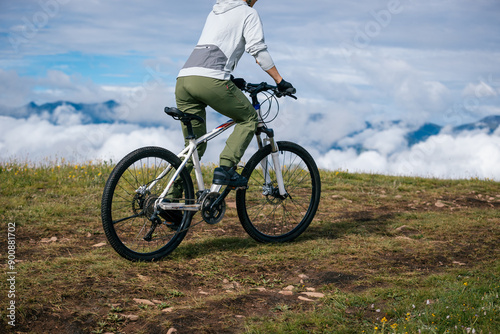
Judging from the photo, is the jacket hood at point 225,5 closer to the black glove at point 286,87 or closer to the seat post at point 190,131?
the black glove at point 286,87

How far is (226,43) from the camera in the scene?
507 centimetres

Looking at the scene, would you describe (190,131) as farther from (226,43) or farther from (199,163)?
(226,43)

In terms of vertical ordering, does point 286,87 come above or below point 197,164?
above

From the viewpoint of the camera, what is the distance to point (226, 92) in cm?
508

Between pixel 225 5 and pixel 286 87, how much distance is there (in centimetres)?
116

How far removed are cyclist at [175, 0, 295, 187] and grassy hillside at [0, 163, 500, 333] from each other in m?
1.14

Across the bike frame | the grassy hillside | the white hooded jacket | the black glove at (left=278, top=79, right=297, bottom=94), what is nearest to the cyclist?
the white hooded jacket

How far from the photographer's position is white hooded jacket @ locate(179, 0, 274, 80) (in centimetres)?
502

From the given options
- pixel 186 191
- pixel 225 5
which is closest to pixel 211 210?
pixel 186 191

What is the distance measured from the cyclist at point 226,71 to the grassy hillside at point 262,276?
114cm

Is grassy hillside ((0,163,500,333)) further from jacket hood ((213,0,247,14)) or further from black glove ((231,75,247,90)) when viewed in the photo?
jacket hood ((213,0,247,14))

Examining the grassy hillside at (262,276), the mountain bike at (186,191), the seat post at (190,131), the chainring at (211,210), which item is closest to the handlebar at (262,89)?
the mountain bike at (186,191)

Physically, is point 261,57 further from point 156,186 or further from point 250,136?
point 156,186

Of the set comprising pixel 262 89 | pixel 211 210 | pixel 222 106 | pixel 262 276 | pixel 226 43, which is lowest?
pixel 262 276
